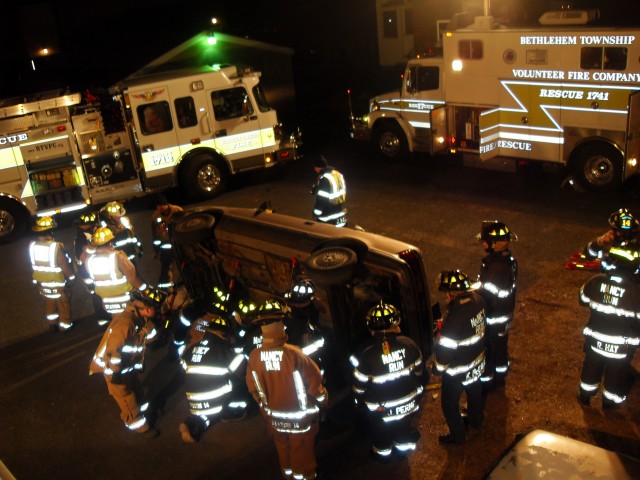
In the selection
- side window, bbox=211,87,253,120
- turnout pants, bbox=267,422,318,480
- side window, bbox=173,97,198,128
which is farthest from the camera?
side window, bbox=211,87,253,120

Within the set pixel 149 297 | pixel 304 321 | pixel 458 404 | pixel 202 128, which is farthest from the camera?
pixel 202 128

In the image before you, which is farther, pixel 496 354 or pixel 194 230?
pixel 194 230

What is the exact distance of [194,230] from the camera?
7.04 m

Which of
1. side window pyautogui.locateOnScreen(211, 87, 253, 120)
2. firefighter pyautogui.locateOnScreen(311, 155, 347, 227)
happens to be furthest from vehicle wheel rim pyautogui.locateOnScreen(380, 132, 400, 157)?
firefighter pyautogui.locateOnScreen(311, 155, 347, 227)

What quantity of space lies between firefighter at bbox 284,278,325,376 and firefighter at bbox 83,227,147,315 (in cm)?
212

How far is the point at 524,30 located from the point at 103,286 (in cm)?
824

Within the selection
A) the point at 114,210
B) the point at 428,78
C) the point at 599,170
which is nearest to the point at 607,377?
the point at 114,210

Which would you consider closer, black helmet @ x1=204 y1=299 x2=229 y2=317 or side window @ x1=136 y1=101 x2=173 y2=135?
black helmet @ x1=204 y1=299 x2=229 y2=317

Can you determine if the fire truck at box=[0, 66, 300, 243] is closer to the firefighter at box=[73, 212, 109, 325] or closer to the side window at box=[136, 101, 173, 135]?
the side window at box=[136, 101, 173, 135]

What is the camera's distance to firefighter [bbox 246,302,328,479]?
16.4 feet

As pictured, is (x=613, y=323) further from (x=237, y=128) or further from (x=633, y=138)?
(x=237, y=128)

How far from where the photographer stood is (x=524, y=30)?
11828 millimetres

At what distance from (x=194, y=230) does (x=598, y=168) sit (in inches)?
297

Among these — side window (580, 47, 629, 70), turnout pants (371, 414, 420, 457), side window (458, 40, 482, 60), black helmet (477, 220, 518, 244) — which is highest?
side window (458, 40, 482, 60)
